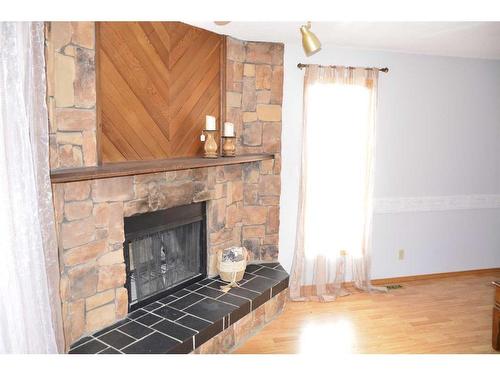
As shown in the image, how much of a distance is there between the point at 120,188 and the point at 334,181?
7.09 feet

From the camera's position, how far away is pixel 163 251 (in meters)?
3.06

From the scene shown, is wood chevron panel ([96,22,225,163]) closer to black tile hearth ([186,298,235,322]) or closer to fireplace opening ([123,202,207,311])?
fireplace opening ([123,202,207,311])

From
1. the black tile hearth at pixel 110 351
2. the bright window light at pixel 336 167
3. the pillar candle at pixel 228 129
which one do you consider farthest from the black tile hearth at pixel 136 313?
the bright window light at pixel 336 167

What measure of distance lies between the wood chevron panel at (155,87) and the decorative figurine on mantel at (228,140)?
198 mm

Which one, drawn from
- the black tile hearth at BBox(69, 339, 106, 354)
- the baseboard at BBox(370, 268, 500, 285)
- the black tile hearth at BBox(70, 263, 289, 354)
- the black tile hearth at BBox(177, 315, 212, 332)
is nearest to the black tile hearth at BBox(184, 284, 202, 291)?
the black tile hearth at BBox(70, 263, 289, 354)

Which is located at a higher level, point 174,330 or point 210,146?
point 210,146

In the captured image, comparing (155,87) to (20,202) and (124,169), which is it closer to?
(124,169)

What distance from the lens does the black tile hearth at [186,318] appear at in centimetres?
238

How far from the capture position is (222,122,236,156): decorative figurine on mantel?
3203 millimetres

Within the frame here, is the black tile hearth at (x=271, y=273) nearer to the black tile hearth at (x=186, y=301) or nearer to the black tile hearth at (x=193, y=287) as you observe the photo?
the black tile hearth at (x=193, y=287)

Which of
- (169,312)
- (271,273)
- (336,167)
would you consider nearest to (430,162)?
(336,167)
